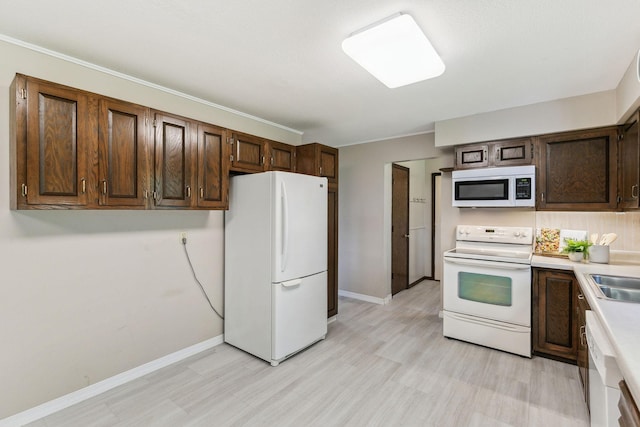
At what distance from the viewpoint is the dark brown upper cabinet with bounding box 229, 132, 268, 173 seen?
2860mm

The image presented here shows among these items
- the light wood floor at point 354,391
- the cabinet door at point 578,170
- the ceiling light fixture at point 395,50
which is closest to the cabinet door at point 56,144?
the light wood floor at point 354,391

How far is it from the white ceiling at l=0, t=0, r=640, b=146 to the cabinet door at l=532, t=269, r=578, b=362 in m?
1.66

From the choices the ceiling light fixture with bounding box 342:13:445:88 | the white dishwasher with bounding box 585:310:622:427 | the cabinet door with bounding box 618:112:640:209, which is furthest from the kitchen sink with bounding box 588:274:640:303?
the ceiling light fixture with bounding box 342:13:445:88

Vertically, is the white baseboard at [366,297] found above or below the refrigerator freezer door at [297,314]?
below

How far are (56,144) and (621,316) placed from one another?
10.6ft

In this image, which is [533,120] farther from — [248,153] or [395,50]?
[248,153]

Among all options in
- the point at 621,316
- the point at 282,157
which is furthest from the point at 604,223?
the point at 282,157

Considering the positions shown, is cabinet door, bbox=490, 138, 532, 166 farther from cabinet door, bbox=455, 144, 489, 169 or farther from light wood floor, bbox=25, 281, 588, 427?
light wood floor, bbox=25, 281, 588, 427

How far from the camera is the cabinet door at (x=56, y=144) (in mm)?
1778

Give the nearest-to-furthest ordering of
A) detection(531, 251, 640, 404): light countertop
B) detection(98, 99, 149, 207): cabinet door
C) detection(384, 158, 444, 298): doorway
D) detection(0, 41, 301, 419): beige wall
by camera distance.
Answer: detection(531, 251, 640, 404): light countertop → detection(0, 41, 301, 419): beige wall → detection(98, 99, 149, 207): cabinet door → detection(384, 158, 444, 298): doorway

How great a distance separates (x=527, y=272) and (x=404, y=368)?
1431 mm

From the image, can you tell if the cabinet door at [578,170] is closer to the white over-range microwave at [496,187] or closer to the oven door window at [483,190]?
the white over-range microwave at [496,187]

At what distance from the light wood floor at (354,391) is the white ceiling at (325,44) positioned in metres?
2.42

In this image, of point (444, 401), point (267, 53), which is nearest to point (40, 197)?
point (267, 53)
